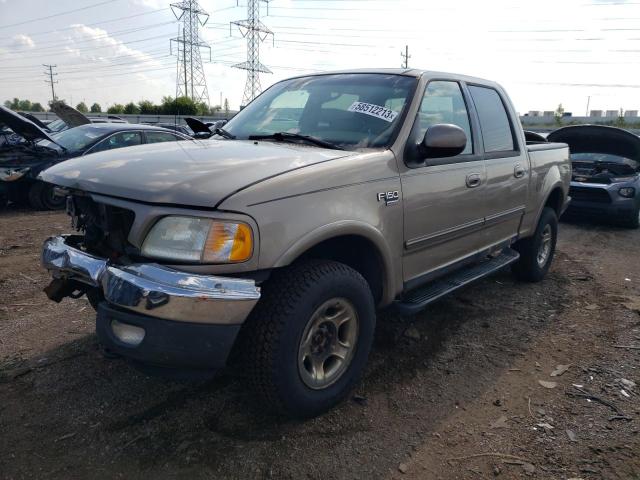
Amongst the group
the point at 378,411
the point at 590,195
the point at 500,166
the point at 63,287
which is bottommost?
the point at 378,411

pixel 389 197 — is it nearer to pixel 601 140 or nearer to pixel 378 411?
pixel 378 411

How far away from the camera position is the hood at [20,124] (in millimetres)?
6859

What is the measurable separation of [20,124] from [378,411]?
6903mm

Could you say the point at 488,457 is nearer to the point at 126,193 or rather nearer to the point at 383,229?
the point at 383,229

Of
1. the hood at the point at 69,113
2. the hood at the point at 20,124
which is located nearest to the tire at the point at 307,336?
the hood at the point at 20,124

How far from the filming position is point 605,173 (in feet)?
30.0

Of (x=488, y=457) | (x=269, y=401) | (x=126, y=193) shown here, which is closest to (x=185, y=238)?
(x=126, y=193)

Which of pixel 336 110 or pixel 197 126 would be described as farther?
pixel 197 126

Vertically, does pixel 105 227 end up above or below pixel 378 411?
above

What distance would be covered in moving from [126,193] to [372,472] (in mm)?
1781

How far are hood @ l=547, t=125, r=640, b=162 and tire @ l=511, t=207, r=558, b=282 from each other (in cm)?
473

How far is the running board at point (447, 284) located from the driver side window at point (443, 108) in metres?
0.96

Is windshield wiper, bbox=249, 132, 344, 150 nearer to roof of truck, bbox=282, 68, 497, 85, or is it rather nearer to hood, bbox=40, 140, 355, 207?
hood, bbox=40, 140, 355, 207

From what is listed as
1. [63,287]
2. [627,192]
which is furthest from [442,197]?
[627,192]
